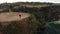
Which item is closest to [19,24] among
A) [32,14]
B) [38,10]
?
[32,14]

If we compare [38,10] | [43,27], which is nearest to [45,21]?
[43,27]

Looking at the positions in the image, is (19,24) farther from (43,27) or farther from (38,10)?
(38,10)

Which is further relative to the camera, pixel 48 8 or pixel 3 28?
pixel 48 8

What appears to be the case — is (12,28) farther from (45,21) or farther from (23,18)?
(45,21)

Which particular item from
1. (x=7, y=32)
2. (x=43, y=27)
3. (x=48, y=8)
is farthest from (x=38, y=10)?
(x=7, y=32)

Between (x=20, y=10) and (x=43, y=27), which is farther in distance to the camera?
(x=20, y=10)

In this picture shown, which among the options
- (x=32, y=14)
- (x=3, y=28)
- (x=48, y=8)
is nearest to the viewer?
(x=3, y=28)

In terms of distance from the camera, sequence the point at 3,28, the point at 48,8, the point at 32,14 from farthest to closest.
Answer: the point at 48,8
the point at 32,14
the point at 3,28
